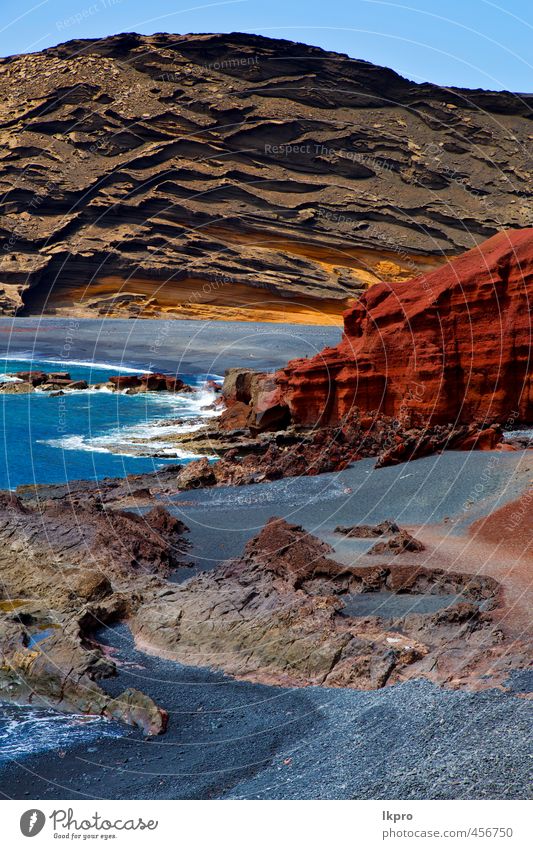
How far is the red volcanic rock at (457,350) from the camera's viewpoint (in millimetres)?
26094

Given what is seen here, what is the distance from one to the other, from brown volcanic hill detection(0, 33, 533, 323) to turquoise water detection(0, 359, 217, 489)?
24604 millimetres

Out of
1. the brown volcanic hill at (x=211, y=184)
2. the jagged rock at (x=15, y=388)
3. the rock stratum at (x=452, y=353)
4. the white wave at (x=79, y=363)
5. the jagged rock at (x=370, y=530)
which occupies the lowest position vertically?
the jagged rock at (x=15, y=388)

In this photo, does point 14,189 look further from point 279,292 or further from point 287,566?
point 287,566

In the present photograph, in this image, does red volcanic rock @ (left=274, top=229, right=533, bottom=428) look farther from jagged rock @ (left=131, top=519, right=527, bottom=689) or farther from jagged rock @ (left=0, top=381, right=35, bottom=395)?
jagged rock @ (left=0, top=381, right=35, bottom=395)

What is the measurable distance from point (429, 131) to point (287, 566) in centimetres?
7945

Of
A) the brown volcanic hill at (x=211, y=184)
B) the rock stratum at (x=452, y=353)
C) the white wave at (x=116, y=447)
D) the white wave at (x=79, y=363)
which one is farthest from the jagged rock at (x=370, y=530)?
the brown volcanic hill at (x=211, y=184)

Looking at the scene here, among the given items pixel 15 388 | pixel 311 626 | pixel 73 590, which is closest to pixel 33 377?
pixel 15 388

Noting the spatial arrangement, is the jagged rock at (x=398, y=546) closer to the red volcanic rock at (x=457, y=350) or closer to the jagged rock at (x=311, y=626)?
the jagged rock at (x=311, y=626)

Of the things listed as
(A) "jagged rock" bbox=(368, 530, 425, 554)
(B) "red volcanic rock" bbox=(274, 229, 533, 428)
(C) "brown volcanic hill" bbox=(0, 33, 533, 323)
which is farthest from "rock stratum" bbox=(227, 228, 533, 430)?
(C) "brown volcanic hill" bbox=(0, 33, 533, 323)

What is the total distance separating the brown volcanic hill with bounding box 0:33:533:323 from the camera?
7706 centimetres

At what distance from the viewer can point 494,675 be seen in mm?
10594

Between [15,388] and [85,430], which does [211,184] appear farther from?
[85,430]

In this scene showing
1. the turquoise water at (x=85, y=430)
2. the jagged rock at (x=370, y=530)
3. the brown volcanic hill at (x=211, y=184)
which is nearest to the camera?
the jagged rock at (x=370, y=530)

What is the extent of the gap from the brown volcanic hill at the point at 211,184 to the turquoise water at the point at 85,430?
969 inches
